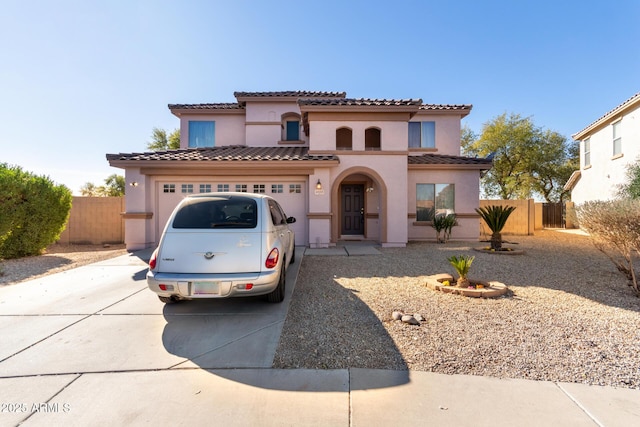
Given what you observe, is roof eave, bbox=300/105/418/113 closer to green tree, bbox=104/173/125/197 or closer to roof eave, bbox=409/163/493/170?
roof eave, bbox=409/163/493/170

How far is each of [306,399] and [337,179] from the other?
351 inches

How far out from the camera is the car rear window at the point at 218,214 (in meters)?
4.30

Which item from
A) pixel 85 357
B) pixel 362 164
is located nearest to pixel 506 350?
pixel 85 357

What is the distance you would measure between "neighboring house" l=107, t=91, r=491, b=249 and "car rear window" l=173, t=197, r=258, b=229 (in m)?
5.59

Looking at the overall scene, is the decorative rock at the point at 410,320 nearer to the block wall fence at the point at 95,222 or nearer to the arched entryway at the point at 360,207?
the arched entryway at the point at 360,207

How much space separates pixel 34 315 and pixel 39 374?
219 centimetres

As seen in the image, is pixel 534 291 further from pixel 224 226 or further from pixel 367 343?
pixel 224 226

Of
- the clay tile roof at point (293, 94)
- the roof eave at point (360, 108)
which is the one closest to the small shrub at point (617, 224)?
the roof eave at point (360, 108)

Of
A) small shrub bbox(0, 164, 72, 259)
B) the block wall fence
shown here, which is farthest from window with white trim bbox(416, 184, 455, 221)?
small shrub bbox(0, 164, 72, 259)

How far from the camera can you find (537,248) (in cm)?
1074

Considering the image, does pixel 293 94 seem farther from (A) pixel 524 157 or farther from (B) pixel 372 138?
(A) pixel 524 157

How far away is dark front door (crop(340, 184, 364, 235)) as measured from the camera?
12914mm

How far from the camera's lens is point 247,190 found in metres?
10.5

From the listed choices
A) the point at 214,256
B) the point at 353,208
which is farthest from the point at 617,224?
the point at 353,208
